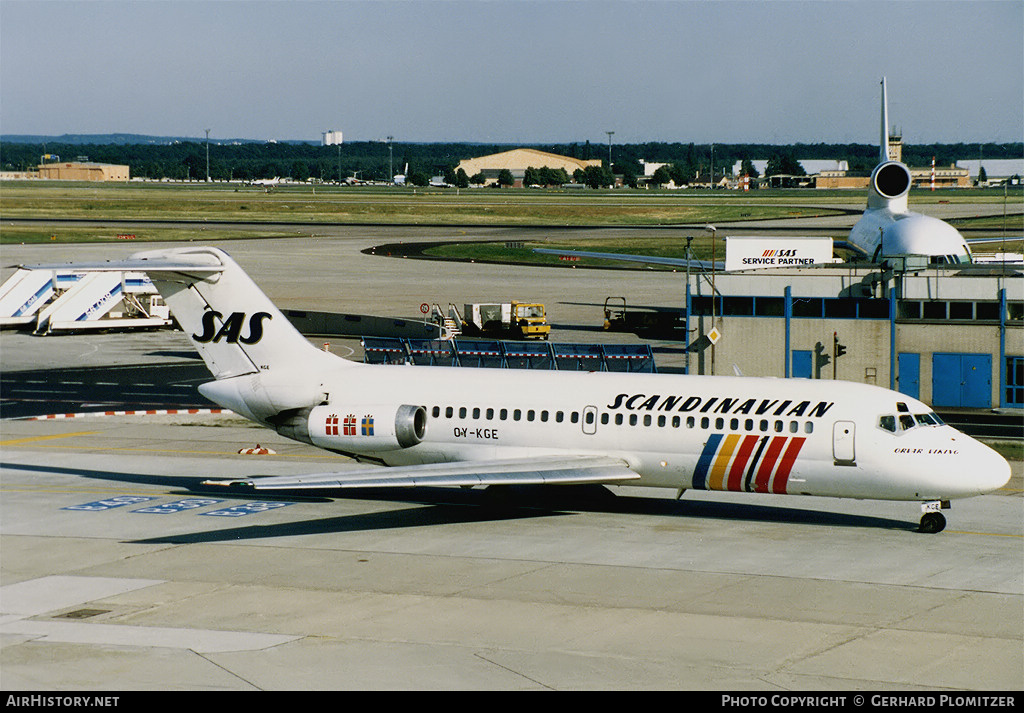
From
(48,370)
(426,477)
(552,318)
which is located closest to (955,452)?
(426,477)

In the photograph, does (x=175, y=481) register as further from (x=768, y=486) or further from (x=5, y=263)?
(x=5, y=263)

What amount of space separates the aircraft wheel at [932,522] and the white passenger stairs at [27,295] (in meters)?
54.7

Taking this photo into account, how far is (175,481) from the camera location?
118 feet

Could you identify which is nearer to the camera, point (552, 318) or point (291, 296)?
point (552, 318)

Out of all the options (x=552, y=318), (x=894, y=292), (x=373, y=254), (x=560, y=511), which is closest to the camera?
(x=560, y=511)

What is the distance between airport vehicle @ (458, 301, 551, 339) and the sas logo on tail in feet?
115

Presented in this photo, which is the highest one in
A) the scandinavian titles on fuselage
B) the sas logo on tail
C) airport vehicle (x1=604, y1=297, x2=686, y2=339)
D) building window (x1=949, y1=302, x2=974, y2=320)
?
the sas logo on tail

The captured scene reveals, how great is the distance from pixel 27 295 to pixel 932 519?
57.0m

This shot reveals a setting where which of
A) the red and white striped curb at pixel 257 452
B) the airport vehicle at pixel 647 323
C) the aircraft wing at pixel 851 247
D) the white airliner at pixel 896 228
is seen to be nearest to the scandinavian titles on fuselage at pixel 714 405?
the red and white striped curb at pixel 257 452

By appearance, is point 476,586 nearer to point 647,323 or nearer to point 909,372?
point 909,372

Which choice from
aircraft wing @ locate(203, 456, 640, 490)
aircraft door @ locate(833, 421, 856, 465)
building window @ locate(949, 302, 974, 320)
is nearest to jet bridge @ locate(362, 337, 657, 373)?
building window @ locate(949, 302, 974, 320)

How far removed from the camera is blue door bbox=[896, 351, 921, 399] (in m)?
46.9

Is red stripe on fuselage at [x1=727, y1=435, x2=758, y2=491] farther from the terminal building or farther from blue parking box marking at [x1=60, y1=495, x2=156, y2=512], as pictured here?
the terminal building
